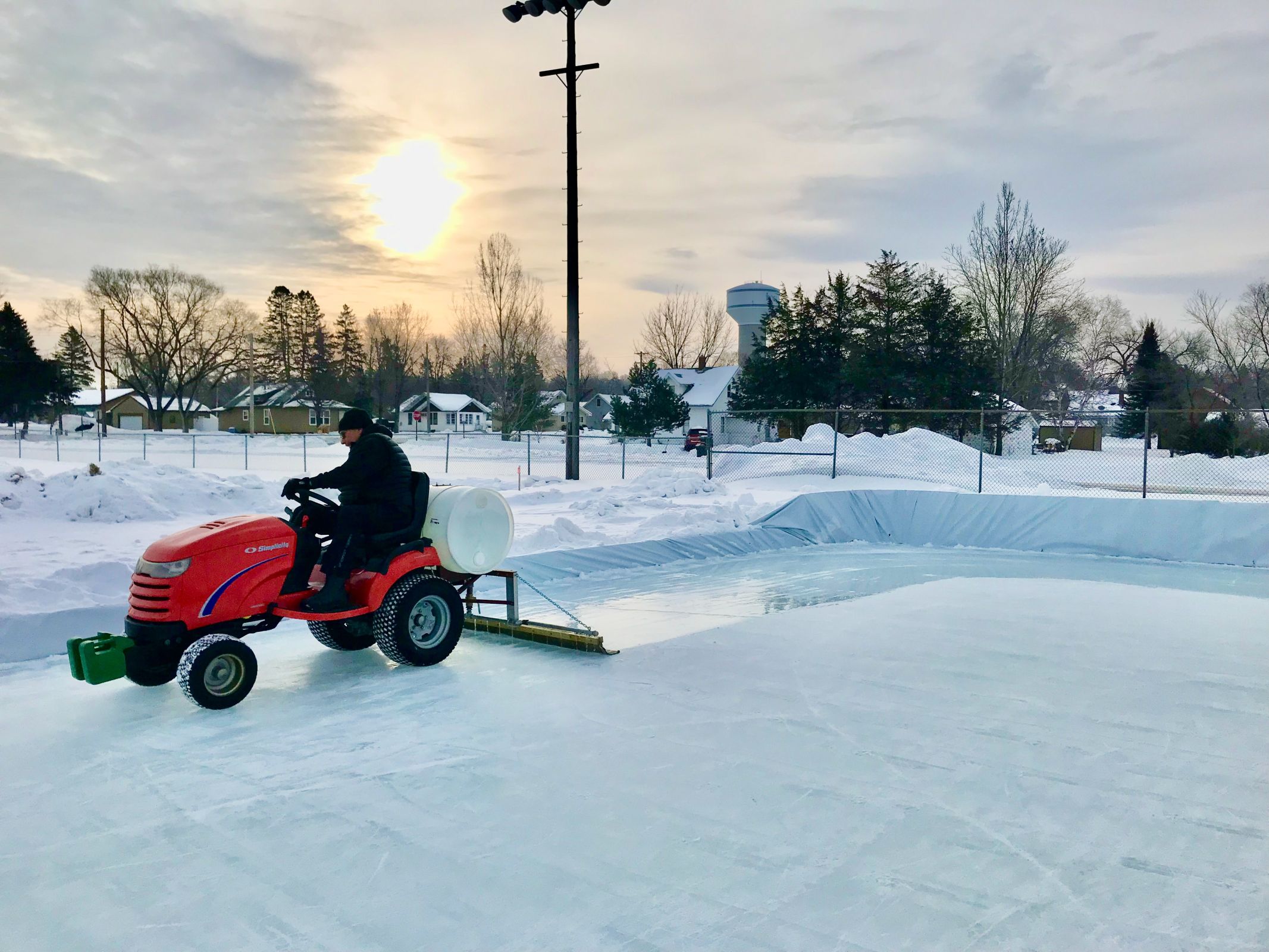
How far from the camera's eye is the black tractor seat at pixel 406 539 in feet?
17.5

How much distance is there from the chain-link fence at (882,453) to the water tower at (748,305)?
15.2 meters

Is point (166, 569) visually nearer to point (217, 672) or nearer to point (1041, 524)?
point (217, 672)

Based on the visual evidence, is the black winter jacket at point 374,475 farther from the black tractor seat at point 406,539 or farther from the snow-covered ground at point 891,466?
the snow-covered ground at point 891,466

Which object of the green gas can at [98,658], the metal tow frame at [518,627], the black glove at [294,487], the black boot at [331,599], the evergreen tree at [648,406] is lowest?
the metal tow frame at [518,627]

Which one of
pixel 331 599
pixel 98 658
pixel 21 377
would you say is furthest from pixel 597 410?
pixel 98 658

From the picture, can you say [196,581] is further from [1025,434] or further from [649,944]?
[1025,434]

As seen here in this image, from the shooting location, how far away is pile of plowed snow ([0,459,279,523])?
11.0 meters

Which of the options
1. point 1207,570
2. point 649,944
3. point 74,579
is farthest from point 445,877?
point 1207,570

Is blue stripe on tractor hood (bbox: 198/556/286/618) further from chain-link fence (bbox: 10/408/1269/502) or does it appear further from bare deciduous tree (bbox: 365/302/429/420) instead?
bare deciduous tree (bbox: 365/302/429/420)

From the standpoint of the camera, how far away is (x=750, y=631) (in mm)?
6715

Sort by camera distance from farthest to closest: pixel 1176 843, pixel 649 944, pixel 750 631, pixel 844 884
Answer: pixel 750 631, pixel 1176 843, pixel 844 884, pixel 649 944

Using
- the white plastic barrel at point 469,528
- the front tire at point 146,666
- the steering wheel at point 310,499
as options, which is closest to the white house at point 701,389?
the white plastic barrel at point 469,528

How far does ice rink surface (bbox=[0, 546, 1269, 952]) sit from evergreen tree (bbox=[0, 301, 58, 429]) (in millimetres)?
52965

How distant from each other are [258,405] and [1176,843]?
214 feet
